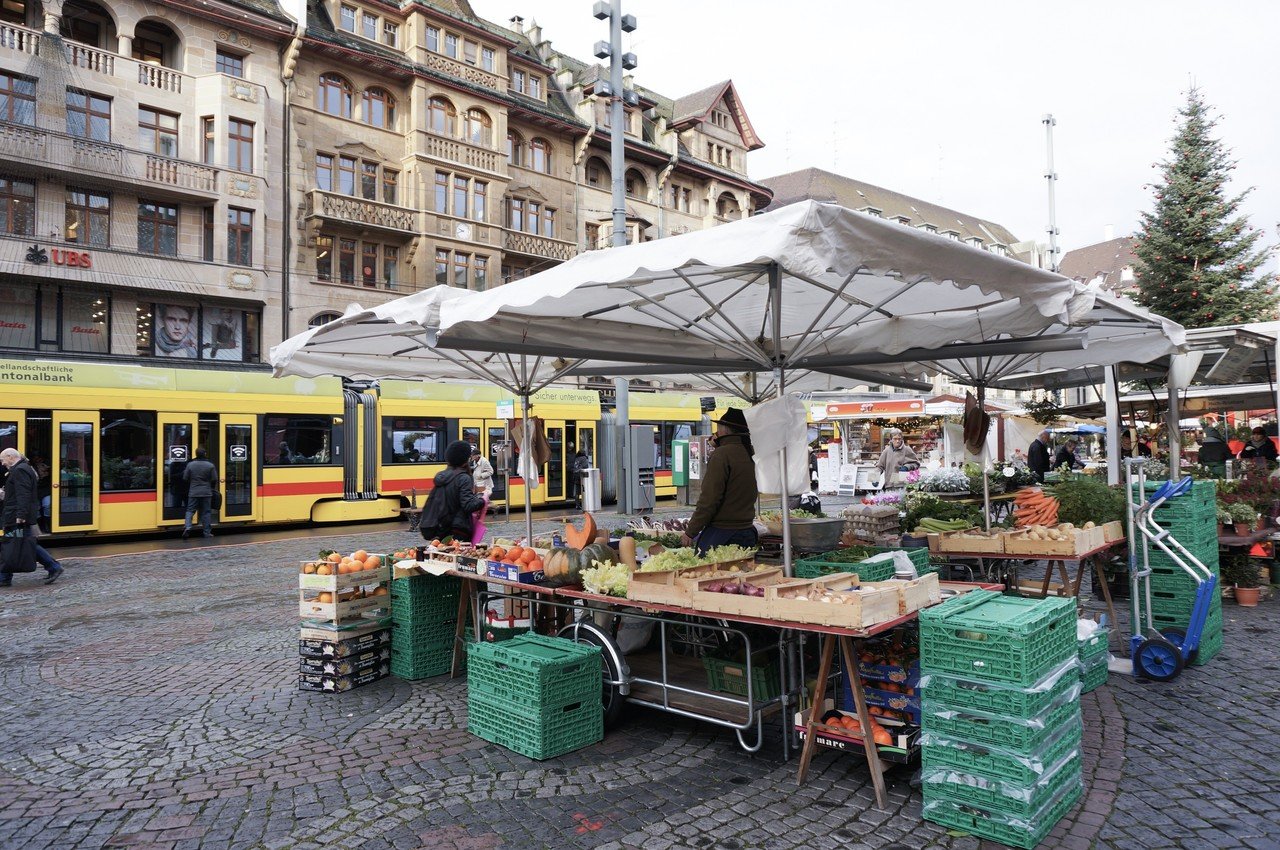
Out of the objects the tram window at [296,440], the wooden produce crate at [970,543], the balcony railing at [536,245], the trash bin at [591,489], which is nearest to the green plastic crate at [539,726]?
the wooden produce crate at [970,543]

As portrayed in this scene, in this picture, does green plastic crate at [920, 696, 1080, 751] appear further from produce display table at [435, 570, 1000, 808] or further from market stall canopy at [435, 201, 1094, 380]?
market stall canopy at [435, 201, 1094, 380]

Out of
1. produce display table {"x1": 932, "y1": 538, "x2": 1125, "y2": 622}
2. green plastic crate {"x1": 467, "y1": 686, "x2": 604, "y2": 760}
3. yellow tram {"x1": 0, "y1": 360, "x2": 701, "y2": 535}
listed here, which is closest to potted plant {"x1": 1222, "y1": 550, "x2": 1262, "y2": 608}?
produce display table {"x1": 932, "y1": 538, "x2": 1125, "y2": 622}

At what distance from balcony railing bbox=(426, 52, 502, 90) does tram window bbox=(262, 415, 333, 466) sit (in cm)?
1858

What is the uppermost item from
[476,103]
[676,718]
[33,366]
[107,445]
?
[476,103]

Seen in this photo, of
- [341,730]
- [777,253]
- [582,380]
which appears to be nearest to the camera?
[777,253]

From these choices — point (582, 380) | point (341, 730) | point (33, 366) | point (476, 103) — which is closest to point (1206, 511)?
point (341, 730)

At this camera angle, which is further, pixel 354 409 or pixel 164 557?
pixel 354 409

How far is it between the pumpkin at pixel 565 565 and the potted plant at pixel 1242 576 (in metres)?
7.56

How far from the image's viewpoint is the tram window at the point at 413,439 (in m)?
19.5

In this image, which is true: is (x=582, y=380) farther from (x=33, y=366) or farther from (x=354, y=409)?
(x=33, y=366)

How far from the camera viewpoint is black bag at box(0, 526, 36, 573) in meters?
10.9

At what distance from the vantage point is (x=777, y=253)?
3.66 meters

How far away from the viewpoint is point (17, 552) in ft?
36.0

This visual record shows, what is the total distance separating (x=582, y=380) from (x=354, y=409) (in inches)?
384
